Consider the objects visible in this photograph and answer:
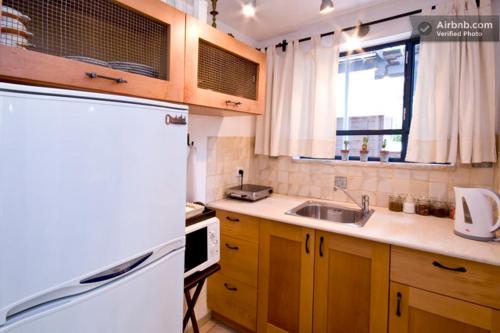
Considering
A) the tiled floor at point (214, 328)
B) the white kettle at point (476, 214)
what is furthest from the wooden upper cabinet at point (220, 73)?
the tiled floor at point (214, 328)

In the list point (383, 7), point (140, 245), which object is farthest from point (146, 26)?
point (383, 7)

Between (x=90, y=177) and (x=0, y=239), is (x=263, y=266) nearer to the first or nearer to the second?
(x=90, y=177)

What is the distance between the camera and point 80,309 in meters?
0.73

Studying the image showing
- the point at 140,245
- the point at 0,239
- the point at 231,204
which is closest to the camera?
the point at 0,239

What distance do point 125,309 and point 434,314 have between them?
137 cm

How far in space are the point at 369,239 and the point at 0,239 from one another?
1453 mm

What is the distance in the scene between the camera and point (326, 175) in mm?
2189

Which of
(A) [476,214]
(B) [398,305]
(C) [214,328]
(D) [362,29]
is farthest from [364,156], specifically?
(C) [214,328]

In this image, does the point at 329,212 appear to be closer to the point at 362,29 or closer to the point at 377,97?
the point at 377,97

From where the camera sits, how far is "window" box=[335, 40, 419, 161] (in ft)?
6.38

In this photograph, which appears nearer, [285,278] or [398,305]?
[398,305]

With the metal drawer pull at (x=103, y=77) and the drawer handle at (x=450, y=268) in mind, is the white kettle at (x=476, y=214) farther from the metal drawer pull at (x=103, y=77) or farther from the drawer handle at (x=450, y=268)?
the metal drawer pull at (x=103, y=77)

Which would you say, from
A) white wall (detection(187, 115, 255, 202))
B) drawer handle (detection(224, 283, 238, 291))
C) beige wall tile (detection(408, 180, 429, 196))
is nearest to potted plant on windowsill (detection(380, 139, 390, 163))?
beige wall tile (detection(408, 180, 429, 196))

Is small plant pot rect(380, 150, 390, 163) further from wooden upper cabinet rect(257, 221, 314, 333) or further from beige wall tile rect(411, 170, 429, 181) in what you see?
wooden upper cabinet rect(257, 221, 314, 333)
